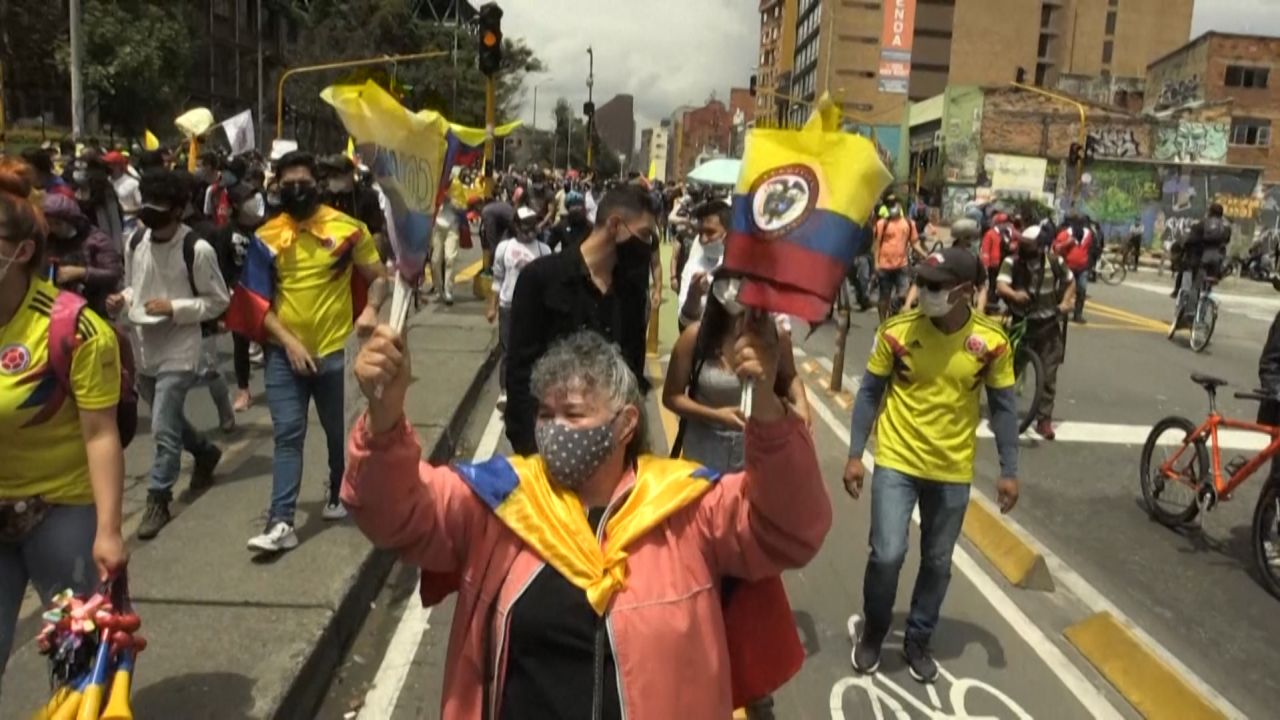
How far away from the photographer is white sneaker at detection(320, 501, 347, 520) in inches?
218

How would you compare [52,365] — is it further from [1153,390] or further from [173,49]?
[173,49]

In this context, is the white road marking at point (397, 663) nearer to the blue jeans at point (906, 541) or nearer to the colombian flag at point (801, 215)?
the blue jeans at point (906, 541)

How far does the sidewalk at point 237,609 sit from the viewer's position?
146 inches

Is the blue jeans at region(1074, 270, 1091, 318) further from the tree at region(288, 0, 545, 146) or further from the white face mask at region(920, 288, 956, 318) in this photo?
the tree at region(288, 0, 545, 146)

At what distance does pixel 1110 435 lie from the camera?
9.25m

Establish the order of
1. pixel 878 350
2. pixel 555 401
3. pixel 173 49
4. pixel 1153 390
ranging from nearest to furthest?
1. pixel 555 401
2. pixel 878 350
3. pixel 1153 390
4. pixel 173 49

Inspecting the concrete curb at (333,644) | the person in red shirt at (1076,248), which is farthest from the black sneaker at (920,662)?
the person in red shirt at (1076,248)

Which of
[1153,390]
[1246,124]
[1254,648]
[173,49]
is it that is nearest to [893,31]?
[1246,124]

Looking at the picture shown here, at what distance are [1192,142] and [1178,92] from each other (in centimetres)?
1838

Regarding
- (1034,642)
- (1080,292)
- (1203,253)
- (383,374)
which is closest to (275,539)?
(383,374)

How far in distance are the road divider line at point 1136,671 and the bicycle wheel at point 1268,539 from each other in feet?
4.30

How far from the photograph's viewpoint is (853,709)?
420 cm

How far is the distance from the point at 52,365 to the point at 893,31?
8961 cm

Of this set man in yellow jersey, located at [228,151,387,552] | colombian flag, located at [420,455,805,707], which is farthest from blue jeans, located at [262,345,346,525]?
colombian flag, located at [420,455,805,707]
